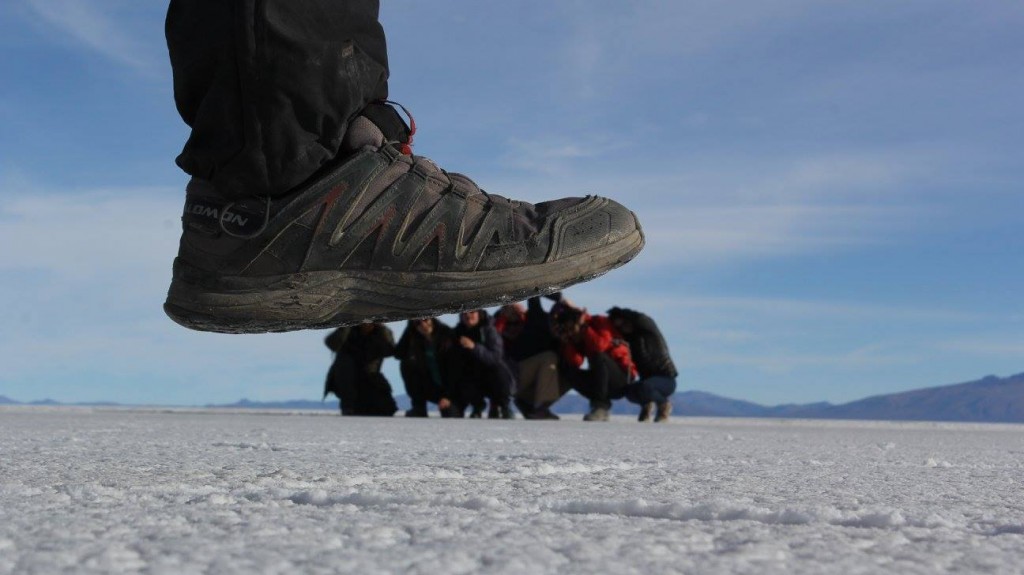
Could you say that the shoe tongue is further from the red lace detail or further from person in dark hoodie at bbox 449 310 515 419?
person in dark hoodie at bbox 449 310 515 419

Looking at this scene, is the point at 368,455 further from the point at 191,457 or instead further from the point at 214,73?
the point at 214,73

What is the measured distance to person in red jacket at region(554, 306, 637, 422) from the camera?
715 centimetres

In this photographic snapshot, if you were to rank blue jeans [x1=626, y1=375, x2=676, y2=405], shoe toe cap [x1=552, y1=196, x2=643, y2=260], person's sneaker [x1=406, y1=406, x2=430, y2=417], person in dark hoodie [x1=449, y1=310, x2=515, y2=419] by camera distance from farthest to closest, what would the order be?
person's sneaker [x1=406, y1=406, x2=430, y2=417], person in dark hoodie [x1=449, y1=310, x2=515, y2=419], blue jeans [x1=626, y1=375, x2=676, y2=405], shoe toe cap [x1=552, y1=196, x2=643, y2=260]

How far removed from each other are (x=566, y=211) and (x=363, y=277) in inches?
16.5

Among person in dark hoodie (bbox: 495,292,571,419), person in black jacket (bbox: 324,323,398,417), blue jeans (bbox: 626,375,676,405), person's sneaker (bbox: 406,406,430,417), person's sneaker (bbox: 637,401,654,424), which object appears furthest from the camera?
person in black jacket (bbox: 324,323,398,417)

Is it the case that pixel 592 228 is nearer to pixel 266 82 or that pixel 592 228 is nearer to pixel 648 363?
pixel 266 82

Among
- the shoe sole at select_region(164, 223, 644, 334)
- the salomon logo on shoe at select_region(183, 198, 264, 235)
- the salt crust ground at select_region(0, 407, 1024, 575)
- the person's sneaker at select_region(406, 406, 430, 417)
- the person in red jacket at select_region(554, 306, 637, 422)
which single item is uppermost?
the person in red jacket at select_region(554, 306, 637, 422)

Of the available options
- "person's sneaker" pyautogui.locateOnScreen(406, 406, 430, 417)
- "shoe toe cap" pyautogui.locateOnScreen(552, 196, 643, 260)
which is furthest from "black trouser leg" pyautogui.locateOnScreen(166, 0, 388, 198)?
"person's sneaker" pyautogui.locateOnScreen(406, 406, 430, 417)

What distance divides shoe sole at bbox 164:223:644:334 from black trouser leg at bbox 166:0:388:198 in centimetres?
17

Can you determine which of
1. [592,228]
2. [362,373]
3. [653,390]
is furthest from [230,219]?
[362,373]

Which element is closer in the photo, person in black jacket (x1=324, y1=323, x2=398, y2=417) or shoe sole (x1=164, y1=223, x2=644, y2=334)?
shoe sole (x1=164, y1=223, x2=644, y2=334)

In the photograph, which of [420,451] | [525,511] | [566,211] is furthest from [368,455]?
[525,511]

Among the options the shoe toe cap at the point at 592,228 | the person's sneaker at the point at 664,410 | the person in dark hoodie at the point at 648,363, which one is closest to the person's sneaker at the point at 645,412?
the person in dark hoodie at the point at 648,363

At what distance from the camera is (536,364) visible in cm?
761
